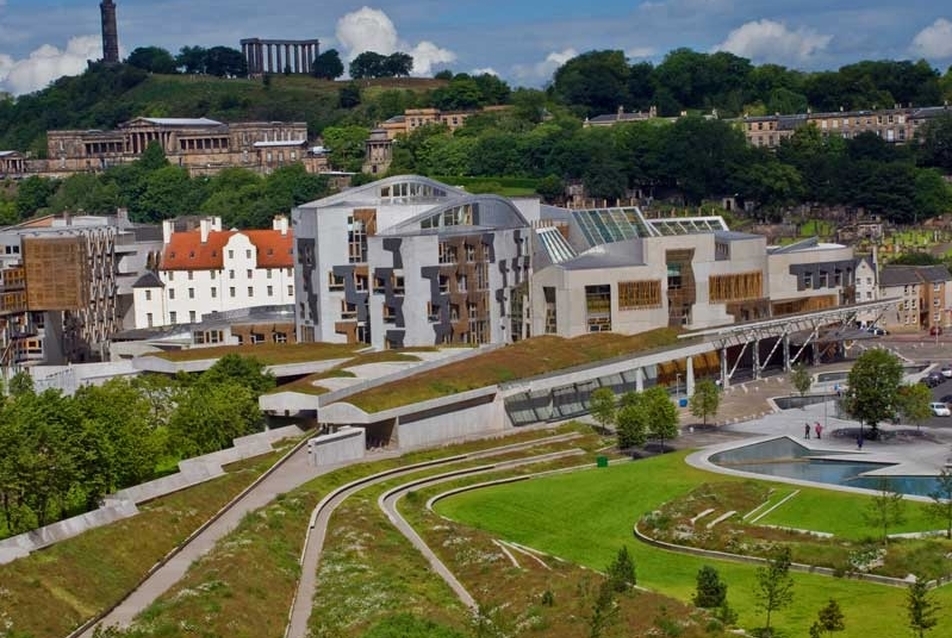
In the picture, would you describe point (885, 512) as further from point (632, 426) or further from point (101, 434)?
point (101, 434)

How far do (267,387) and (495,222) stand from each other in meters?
Result: 18.8

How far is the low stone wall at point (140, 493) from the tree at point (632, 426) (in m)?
11.4

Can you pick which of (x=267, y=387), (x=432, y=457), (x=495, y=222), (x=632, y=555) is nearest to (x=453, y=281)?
(x=495, y=222)

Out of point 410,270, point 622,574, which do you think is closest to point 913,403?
point 410,270

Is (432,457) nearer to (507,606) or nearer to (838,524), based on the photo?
(838,524)

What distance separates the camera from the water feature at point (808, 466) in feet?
188

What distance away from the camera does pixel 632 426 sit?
63.7 metres

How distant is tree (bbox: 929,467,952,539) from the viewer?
50.1 metres

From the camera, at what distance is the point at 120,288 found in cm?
9606

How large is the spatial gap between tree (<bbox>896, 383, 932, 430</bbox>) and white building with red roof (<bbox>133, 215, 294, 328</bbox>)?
4028 cm

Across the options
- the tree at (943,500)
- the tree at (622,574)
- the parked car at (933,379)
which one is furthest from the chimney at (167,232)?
the tree at (622,574)

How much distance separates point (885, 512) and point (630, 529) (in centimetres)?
717

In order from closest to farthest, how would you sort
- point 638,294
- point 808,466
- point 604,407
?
point 808,466
point 604,407
point 638,294

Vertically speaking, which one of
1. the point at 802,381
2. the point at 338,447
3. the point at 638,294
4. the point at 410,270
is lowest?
the point at 338,447
